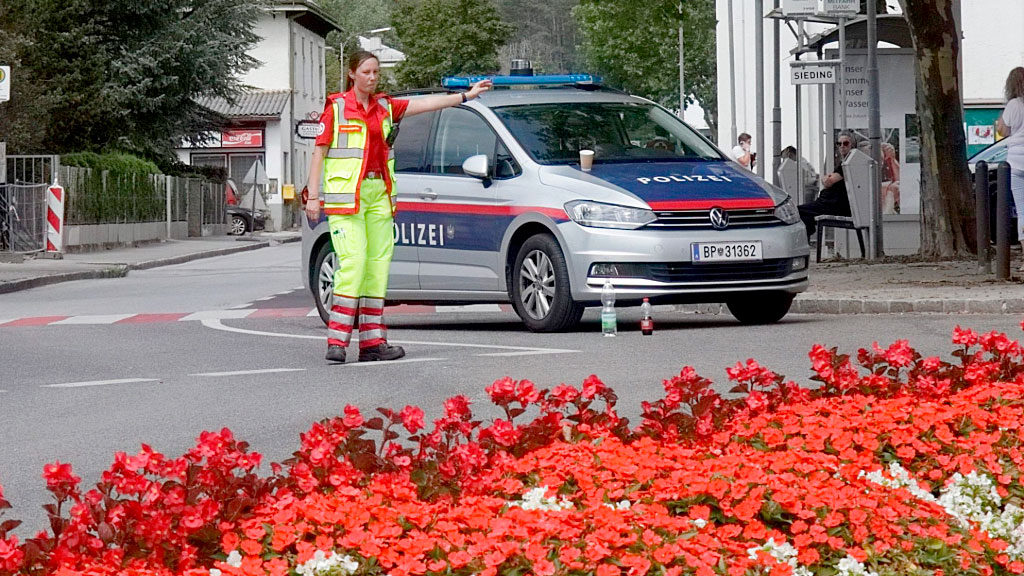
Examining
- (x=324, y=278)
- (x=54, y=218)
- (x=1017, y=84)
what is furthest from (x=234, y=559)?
(x=54, y=218)

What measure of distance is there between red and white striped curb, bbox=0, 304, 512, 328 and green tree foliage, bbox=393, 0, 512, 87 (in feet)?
272

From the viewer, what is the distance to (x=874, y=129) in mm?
21531

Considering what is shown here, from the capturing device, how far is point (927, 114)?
66.1 ft

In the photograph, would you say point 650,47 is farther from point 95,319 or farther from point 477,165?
point 477,165

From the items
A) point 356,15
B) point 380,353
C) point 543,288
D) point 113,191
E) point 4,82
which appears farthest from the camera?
point 356,15

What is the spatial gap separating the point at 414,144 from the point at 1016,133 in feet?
18.1

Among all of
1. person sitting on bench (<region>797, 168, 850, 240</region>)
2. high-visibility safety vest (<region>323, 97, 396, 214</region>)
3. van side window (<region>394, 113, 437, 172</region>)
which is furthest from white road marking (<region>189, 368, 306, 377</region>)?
person sitting on bench (<region>797, 168, 850, 240</region>)

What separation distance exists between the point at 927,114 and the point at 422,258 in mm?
8072

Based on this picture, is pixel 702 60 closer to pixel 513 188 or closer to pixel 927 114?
pixel 927 114

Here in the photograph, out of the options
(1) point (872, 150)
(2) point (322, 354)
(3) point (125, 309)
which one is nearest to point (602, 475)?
(2) point (322, 354)

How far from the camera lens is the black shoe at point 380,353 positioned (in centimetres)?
1145

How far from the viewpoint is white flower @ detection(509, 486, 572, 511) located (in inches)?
181

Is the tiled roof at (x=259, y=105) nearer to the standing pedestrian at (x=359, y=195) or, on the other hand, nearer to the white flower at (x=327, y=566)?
the standing pedestrian at (x=359, y=195)

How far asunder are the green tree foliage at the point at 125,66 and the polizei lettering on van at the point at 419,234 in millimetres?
32244
